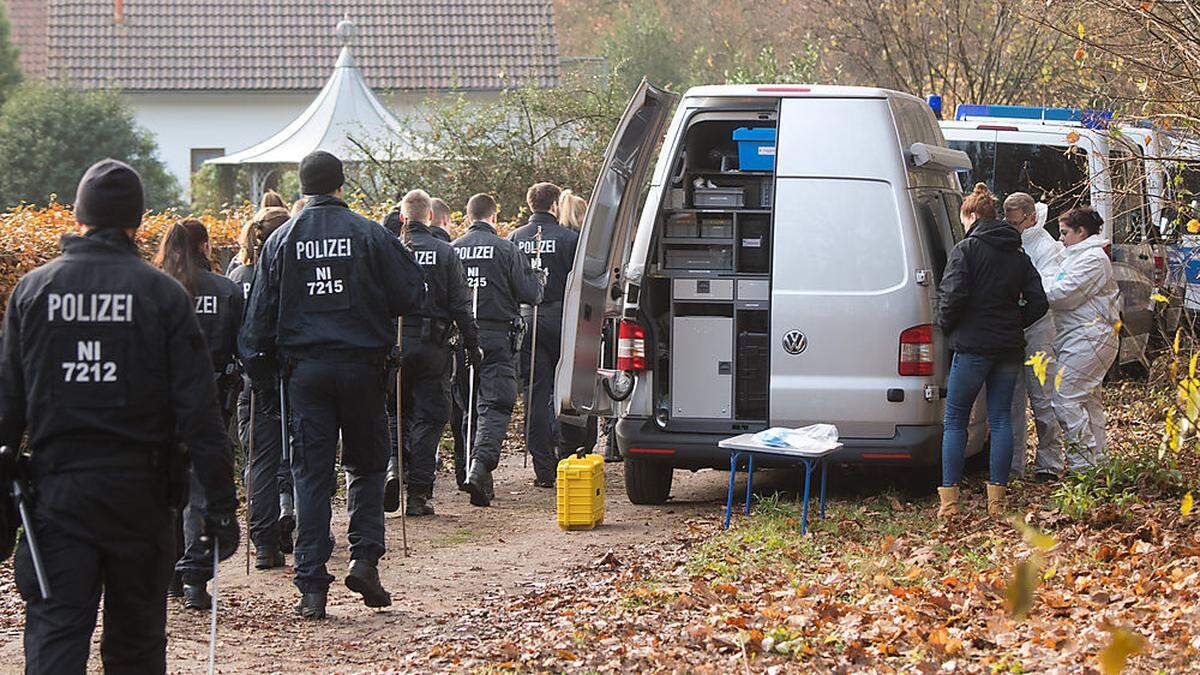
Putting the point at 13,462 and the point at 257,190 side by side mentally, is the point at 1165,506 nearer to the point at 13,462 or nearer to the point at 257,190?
the point at 13,462

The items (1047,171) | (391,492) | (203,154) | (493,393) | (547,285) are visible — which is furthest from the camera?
(203,154)

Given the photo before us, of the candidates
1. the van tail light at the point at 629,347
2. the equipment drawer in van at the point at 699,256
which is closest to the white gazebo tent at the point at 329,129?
the equipment drawer in van at the point at 699,256

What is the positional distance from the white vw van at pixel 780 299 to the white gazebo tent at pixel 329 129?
1242 cm

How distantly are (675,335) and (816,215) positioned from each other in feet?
3.76

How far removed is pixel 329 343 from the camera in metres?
7.47

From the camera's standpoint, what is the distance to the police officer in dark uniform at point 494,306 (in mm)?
11203

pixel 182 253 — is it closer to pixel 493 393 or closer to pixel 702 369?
pixel 702 369

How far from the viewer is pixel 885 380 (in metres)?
9.62

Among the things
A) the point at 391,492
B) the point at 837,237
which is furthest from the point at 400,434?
the point at 837,237

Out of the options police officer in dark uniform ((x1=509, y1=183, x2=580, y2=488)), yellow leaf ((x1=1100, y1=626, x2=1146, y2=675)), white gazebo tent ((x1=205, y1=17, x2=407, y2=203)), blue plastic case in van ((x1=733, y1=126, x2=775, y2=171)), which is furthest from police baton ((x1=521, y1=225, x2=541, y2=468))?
white gazebo tent ((x1=205, y1=17, x2=407, y2=203))

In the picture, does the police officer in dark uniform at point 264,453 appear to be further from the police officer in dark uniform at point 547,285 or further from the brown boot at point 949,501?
the brown boot at point 949,501

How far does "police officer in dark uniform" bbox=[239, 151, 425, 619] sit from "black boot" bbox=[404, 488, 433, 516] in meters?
2.82

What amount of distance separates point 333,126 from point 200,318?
1688cm

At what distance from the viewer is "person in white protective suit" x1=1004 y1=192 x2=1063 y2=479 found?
1048 cm
